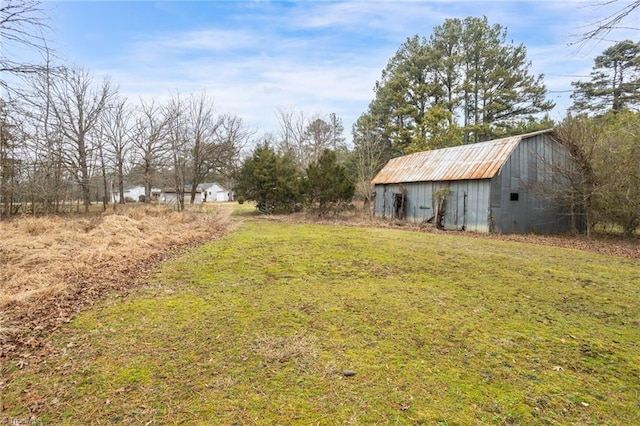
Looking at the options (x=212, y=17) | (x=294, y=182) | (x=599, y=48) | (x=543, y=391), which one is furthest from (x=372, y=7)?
(x=294, y=182)

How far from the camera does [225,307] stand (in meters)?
4.01

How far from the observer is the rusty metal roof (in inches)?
506

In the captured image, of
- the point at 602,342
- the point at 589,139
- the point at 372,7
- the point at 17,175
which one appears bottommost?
the point at 602,342

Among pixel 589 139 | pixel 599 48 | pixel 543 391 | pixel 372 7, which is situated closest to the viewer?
pixel 543 391

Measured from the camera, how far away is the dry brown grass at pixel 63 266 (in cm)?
359

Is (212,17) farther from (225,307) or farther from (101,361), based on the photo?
(101,361)

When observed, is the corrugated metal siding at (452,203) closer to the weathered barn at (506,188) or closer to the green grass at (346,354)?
the weathered barn at (506,188)

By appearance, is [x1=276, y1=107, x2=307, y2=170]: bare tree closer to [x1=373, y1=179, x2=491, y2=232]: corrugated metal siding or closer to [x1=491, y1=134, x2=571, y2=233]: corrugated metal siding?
[x1=373, y1=179, x2=491, y2=232]: corrugated metal siding

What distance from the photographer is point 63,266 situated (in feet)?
17.5

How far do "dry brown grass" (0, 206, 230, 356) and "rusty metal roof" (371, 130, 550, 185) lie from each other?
11155 millimetres

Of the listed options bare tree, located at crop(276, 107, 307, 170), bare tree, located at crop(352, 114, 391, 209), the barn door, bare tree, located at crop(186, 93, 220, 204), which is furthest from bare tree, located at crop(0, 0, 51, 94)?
bare tree, located at crop(276, 107, 307, 170)

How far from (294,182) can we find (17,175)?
44.3ft

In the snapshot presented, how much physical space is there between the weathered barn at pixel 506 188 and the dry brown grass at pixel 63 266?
10810 mm

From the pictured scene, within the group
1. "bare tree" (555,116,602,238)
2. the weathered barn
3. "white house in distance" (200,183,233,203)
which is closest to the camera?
"bare tree" (555,116,602,238)
